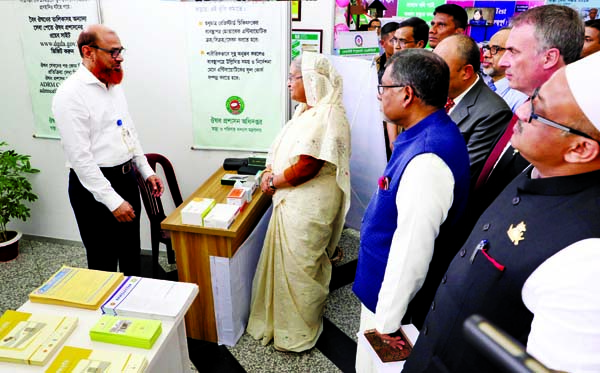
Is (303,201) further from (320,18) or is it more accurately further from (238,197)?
(320,18)

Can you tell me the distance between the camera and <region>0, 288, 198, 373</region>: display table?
106 cm

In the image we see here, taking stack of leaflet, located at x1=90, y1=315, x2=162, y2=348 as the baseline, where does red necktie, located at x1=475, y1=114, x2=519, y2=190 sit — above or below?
above

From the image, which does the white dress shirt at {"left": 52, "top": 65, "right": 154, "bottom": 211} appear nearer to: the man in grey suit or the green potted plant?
the green potted plant

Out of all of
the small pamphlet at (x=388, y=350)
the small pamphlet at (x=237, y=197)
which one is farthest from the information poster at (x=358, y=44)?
the small pamphlet at (x=388, y=350)

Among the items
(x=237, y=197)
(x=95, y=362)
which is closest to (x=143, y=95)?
(x=237, y=197)

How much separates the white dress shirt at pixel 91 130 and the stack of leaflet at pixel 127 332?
988 mm

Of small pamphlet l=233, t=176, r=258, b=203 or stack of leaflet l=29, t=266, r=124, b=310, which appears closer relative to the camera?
stack of leaflet l=29, t=266, r=124, b=310

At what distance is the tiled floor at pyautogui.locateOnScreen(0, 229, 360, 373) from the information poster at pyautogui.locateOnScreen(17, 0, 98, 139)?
40.2 inches

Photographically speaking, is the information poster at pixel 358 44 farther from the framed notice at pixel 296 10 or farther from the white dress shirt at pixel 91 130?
the white dress shirt at pixel 91 130

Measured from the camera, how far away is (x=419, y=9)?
3.19m

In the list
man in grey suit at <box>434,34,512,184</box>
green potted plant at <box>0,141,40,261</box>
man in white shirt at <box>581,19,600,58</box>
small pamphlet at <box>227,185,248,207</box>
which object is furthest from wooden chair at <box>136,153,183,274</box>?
man in white shirt at <box>581,19,600,58</box>

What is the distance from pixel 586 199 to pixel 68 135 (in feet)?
6.87

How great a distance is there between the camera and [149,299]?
126cm

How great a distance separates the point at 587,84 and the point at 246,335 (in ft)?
6.96
